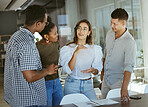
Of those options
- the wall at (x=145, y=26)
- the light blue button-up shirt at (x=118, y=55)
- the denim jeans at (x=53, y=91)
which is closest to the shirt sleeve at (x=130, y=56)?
the light blue button-up shirt at (x=118, y=55)

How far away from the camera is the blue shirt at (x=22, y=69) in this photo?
202cm

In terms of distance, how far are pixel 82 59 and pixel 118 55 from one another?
1.39 ft

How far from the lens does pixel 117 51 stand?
9.10 feet

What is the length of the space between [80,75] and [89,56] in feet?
0.81

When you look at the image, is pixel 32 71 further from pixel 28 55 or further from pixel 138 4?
pixel 138 4

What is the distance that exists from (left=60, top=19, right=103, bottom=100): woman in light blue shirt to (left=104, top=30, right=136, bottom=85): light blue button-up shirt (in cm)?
15

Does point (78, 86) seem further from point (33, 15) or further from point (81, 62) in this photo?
point (33, 15)

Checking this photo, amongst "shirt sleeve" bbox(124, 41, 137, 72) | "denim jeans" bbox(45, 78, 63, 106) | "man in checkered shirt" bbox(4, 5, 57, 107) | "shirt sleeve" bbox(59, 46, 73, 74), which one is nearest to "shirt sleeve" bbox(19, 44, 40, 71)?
"man in checkered shirt" bbox(4, 5, 57, 107)

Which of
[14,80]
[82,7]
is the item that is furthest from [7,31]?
[14,80]

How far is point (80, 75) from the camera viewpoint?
2.63m

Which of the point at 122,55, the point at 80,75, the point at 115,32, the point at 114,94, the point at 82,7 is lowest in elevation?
the point at 114,94

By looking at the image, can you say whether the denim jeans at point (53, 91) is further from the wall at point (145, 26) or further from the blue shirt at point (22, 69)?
the wall at point (145, 26)

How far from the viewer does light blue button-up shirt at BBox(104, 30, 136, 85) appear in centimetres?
263

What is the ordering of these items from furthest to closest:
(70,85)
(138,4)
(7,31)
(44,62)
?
(7,31) < (138,4) < (44,62) < (70,85)
